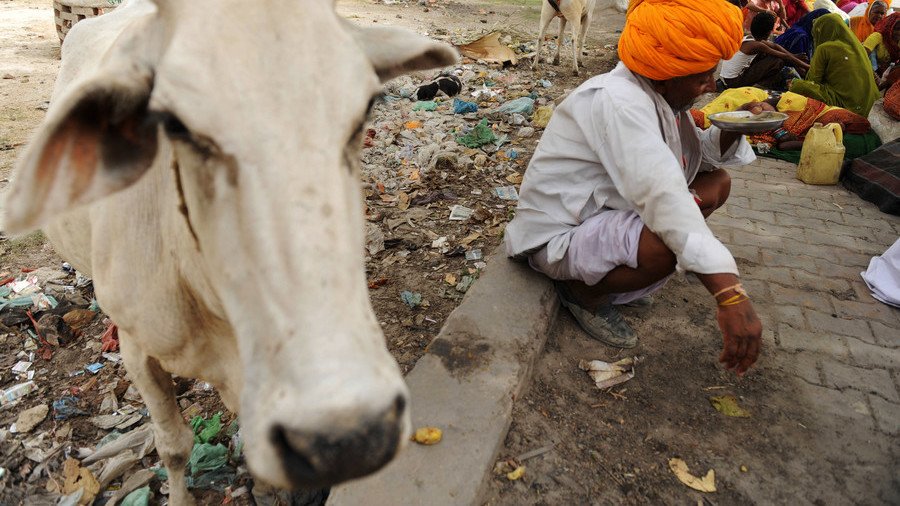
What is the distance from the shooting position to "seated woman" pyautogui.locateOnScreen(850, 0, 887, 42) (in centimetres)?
855

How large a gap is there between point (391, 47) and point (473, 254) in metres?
2.54

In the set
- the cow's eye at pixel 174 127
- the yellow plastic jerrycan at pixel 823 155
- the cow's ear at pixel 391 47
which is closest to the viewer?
the cow's eye at pixel 174 127

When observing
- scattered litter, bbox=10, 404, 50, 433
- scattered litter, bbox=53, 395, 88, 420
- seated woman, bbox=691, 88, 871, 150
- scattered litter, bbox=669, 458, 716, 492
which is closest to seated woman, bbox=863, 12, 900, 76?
seated woman, bbox=691, 88, 871, 150

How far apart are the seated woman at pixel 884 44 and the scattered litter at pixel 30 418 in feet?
32.7

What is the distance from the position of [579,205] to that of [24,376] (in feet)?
9.74

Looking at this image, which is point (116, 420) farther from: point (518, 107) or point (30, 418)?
point (518, 107)

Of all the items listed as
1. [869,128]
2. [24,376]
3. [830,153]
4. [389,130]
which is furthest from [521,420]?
[869,128]

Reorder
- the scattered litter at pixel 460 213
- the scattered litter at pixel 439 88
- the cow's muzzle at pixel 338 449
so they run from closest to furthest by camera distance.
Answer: the cow's muzzle at pixel 338 449 → the scattered litter at pixel 460 213 → the scattered litter at pixel 439 88

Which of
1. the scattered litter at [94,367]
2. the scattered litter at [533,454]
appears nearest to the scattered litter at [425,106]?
the scattered litter at [94,367]

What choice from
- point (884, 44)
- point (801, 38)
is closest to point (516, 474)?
point (801, 38)

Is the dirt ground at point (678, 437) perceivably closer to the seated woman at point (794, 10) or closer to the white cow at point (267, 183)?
the white cow at point (267, 183)

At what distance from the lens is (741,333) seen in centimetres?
219

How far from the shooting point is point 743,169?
5609 millimetres

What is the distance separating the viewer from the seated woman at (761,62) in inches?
305
